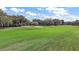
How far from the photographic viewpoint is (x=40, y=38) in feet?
6.25

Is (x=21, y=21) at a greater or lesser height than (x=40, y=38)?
greater

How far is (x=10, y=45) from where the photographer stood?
1.89 metres

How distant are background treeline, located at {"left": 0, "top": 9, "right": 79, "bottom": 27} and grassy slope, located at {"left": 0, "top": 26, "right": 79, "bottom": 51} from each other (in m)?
0.04

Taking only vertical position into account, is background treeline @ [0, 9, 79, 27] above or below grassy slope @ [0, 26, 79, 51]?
above

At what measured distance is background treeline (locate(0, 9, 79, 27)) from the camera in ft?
6.23

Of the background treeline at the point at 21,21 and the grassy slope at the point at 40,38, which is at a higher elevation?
the background treeline at the point at 21,21

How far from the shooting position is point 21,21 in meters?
1.93

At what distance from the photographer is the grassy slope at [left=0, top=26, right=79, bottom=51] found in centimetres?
188

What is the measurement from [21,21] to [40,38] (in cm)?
23

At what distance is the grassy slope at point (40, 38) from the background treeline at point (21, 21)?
0.04m

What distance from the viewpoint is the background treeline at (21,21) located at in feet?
6.23
